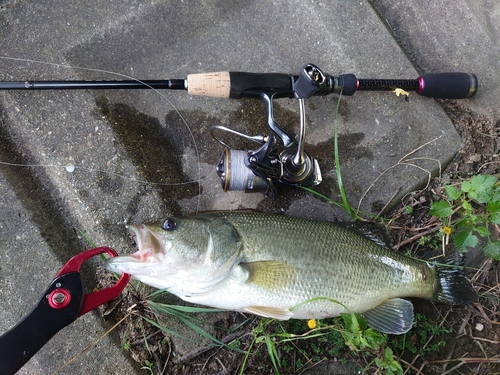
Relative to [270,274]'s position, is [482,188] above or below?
below

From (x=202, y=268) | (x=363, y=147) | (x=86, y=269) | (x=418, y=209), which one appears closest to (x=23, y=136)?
(x=86, y=269)

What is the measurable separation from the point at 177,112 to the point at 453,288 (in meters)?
2.28

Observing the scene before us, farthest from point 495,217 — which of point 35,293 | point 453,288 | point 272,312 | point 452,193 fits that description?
point 35,293

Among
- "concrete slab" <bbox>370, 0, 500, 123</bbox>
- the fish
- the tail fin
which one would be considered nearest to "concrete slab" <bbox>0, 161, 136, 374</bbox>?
the fish

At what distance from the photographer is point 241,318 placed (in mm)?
3049

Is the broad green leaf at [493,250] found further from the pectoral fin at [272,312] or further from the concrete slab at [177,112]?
the pectoral fin at [272,312]

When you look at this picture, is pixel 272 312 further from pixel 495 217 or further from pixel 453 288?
pixel 495 217

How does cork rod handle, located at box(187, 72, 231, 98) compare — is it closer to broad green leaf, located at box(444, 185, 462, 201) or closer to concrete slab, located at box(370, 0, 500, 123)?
broad green leaf, located at box(444, 185, 462, 201)

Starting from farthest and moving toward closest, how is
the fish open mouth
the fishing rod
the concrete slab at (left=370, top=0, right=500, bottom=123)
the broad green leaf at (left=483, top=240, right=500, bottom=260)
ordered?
the concrete slab at (left=370, top=0, right=500, bottom=123) < the broad green leaf at (left=483, top=240, right=500, bottom=260) < the fishing rod < the fish open mouth

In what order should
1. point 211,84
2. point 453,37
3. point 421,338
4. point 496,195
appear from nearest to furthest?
point 211,84 → point 496,195 → point 421,338 → point 453,37

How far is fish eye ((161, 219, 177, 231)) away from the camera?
246 cm

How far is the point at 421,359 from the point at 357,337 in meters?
0.85

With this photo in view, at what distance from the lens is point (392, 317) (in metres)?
2.81

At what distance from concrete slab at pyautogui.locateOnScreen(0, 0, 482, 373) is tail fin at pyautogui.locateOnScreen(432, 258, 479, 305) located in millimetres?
651
